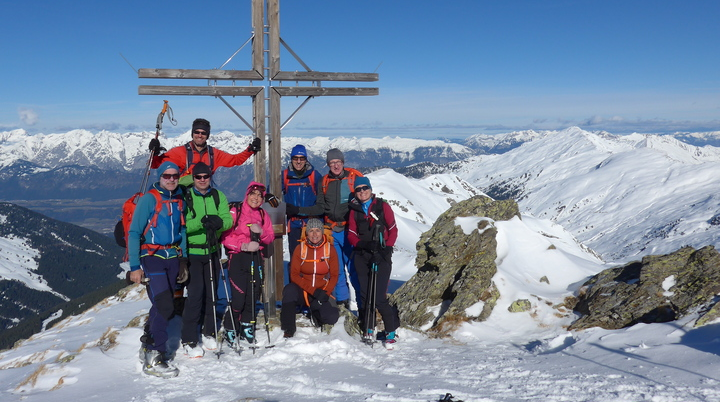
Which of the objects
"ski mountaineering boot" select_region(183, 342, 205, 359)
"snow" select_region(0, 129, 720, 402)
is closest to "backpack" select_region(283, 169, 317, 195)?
"snow" select_region(0, 129, 720, 402)

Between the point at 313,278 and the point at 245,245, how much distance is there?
1701 mm

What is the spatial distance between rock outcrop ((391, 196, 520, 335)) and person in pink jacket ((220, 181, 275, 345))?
527 centimetres

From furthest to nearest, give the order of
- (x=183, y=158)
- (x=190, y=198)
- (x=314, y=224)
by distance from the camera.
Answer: (x=314, y=224), (x=183, y=158), (x=190, y=198)

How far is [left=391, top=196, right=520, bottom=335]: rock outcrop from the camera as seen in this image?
12414 mm

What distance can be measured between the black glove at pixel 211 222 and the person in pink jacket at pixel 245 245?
64cm

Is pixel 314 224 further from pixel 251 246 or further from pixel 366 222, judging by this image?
pixel 251 246

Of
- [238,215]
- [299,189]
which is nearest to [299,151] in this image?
[299,189]

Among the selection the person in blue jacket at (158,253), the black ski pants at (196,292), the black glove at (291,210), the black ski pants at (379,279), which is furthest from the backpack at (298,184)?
the person in blue jacket at (158,253)

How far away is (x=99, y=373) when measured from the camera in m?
7.64

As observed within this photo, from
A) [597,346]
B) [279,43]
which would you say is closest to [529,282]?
[597,346]

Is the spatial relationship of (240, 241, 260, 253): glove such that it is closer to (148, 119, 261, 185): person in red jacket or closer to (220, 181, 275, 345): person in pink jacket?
(220, 181, 275, 345): person in pink jacket

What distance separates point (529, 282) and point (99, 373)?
1157 centimetres

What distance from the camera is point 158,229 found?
7.79 meters

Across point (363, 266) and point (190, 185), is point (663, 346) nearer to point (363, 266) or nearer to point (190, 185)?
point (363, 266)
